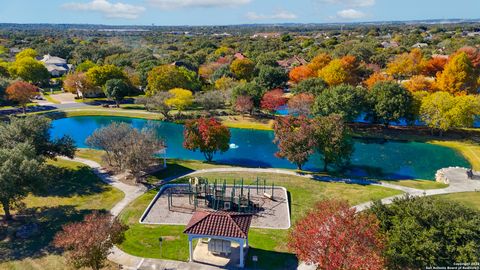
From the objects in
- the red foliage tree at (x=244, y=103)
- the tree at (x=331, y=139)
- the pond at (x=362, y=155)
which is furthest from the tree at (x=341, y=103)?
the tree at (x=331, y=139)

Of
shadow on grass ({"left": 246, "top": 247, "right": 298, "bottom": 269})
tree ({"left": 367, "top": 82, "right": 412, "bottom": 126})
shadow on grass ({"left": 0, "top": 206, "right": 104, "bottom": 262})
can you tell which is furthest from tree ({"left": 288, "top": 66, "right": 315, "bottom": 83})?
shadow on grass ({"left": 246, "top": 247, "right": 298, "bottom": 269})

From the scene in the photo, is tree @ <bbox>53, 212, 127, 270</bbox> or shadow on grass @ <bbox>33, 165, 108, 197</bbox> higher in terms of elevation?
tree @ <bbox>53, 212, 127, 270</bbox>

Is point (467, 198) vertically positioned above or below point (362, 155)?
above

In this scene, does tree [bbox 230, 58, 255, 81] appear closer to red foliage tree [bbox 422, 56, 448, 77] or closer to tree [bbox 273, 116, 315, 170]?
red foliage tree [bbox 422, 56, 448, 77]

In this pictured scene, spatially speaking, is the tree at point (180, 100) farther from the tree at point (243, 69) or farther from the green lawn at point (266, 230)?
the green lawn at point (266, 230)

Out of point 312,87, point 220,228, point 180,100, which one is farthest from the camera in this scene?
point 180,100

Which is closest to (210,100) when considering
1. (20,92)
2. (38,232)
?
(20,92)

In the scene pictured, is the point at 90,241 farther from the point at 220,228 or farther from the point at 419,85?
the point at 419,85

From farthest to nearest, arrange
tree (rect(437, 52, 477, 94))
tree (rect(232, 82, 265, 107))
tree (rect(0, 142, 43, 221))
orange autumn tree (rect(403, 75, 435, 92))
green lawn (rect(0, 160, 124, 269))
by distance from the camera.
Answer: tree (rect(232, 82, 265, 107)), tree (rect(437, 52, 477, 94)), orange autumn tree (rect(403, 75, 435, 92)), tree (rect(0, 142, 43, 221)), green lawn (rect(0, 160, 124, 269))
